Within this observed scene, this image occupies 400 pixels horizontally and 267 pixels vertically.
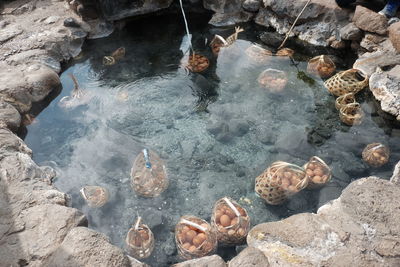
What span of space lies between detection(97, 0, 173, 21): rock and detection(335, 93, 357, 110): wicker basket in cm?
545

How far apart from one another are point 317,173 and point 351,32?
12.4 feet

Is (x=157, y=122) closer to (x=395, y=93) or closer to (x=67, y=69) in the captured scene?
(x=67, y=69)

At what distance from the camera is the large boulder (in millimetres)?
2938

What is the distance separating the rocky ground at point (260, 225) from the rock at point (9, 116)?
0.7 inches

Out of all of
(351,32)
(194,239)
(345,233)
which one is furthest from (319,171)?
(351,32)

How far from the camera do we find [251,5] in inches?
302

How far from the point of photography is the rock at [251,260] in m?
2.98

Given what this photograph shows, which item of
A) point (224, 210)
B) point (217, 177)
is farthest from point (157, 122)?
point (224, 210)

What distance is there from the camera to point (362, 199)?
3.37m

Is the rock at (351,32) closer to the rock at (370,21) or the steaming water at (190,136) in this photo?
the rock at (370,21)

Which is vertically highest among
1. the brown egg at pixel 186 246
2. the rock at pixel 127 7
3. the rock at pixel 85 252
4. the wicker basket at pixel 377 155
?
→ the rock at pixel 127 7

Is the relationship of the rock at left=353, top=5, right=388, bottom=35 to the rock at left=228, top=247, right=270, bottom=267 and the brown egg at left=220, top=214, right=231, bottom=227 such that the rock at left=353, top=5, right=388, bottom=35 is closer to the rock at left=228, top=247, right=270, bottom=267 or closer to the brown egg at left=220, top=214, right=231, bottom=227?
the brown egg at left=220, top=214, right=231, bottom=227

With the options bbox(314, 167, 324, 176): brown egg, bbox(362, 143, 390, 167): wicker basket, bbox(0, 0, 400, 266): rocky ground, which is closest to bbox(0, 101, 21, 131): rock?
bbox(0, 0, 400, 266): rocky ground

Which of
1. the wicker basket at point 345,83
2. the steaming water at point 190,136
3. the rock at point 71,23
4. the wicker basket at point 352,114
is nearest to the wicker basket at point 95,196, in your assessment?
the steaming water at point 190,136
